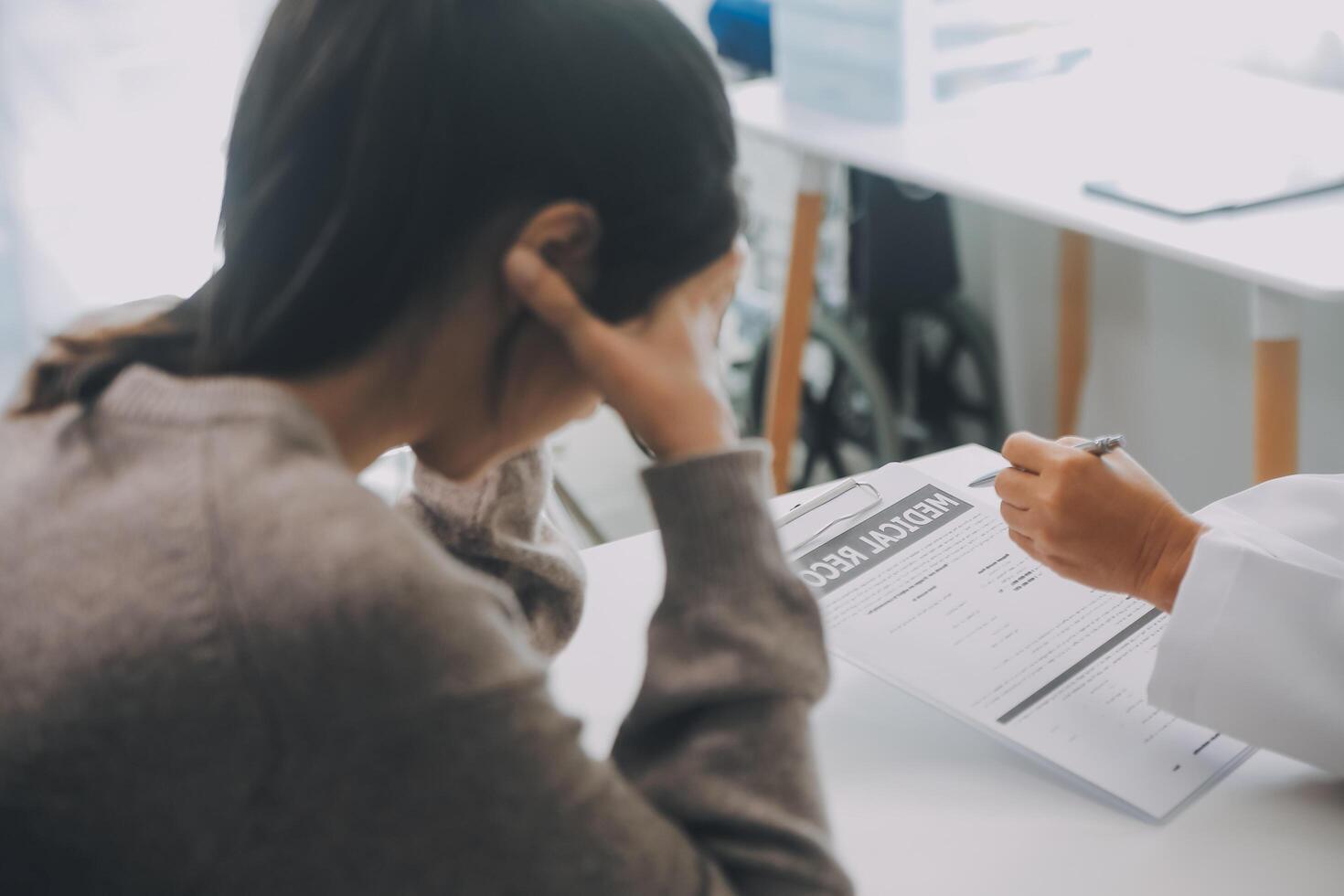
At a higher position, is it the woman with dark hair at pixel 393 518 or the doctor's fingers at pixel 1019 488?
the woman with dark hair at pixel 393 518

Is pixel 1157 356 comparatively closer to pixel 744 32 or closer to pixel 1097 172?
pixel 1097 172

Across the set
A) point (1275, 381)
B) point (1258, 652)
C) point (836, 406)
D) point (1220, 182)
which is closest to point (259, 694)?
point (1258, 652)

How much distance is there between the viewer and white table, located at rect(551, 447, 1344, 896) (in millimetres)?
Answer: 706

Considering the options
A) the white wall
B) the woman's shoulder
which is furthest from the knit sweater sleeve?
the white wall

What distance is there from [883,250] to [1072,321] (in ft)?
1.06

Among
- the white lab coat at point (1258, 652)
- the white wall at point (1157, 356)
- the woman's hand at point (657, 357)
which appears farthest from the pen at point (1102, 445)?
the white wall at point (1157, 356)

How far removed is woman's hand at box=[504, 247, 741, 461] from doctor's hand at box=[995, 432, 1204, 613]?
0.92 ft

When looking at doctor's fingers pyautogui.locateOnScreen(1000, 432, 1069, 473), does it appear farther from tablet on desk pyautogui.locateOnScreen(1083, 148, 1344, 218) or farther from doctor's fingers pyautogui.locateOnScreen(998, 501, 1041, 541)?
tablet on desk pyautogui.locateOnScreen(1083, 148, 1344, 218)

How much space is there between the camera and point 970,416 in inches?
98.4

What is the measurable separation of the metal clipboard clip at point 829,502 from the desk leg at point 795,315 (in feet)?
3.22

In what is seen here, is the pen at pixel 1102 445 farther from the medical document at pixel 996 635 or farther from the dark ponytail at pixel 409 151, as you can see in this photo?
the dark ponytail at pixel 409 151

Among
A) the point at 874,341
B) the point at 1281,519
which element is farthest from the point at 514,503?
the point at 874,341

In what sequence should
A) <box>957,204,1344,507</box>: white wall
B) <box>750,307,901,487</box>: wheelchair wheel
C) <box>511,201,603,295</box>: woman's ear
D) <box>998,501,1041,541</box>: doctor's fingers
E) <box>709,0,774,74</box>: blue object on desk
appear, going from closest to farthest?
1. <box>511,201,603,295</box>: woman's ear
2. <box>998,501,1041,541</box>: doctor's fingers
3. <box>957,204,1344,507</box>: white wall
4. <box>709,0,774,74</box>: blue object on desk
5. <box>750,307,901,487</box>: wheelchair wheel

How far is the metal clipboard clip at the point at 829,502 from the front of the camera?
100 cm
